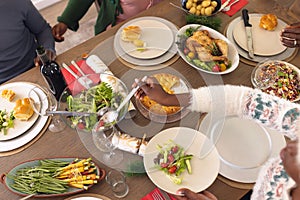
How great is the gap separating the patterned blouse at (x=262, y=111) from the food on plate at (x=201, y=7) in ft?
1.41

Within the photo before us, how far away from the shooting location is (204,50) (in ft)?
4.30

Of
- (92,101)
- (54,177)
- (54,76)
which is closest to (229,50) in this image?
(92,101)

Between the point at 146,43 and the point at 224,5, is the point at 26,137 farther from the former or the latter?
the point at 224,5

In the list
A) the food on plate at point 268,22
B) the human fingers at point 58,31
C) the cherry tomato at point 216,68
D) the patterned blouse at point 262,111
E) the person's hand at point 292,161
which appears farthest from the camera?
the human fingers at point 58,31

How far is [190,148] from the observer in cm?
111

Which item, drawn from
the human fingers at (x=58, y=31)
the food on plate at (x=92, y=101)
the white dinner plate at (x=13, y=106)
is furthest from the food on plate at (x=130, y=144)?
the human fingers at (x=58, y=31)

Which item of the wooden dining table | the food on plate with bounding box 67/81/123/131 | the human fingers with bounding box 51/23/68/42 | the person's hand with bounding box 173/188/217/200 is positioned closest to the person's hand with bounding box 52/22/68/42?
the human fingers with bounding box 51/23/68/42

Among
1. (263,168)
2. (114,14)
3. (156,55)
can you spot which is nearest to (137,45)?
(156,55)

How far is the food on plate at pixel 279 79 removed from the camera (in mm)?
1214

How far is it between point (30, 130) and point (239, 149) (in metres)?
0.73

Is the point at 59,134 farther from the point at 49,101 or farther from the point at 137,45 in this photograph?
the point at 137,45

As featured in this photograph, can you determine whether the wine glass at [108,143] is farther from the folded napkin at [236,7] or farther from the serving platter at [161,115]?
the folded napkin at [236,7]

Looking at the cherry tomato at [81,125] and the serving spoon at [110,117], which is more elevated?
the cherry tomato at [81,125]

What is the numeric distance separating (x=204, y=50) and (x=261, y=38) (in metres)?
0.28
